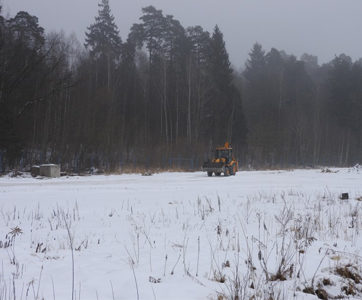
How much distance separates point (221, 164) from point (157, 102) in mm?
24207

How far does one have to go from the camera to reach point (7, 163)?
1016 inches

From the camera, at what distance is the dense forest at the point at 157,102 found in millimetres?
29656

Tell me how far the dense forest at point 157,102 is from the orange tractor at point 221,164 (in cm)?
1058

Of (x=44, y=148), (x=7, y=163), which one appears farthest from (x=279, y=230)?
(x=44, y=148)

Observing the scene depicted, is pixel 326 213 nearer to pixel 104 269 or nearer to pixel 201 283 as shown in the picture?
pixel 201 283

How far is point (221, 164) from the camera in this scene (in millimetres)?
23281

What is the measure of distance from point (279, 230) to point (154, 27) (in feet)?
151

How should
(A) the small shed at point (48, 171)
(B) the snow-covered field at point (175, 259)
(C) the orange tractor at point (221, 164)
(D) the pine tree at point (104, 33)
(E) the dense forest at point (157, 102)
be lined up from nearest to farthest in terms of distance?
(B) the snow-covered field at point (175, 259)
(A) the small shed at point (48, 171)
(C) the orange tractor at point (221, 164)
(E) the dense forest at point (157, 102)
(D) the pine tree at point (104, 33)

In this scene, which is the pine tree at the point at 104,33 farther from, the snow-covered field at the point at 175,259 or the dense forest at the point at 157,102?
the snow-covered field at the point at 175,259

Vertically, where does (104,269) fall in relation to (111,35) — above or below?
below

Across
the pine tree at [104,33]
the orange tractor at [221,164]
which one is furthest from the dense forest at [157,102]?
the orange tractor at [221,164]

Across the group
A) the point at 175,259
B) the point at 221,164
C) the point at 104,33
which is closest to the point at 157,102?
the point at 104,33

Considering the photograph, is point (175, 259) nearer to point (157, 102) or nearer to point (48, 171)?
point (48, 171)

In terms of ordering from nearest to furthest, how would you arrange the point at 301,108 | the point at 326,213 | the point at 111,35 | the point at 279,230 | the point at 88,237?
1. the point at 88,237
2. the point at 279,230
3. the point at 326,213
4. the point at 111,35
5. the point at 301,108
